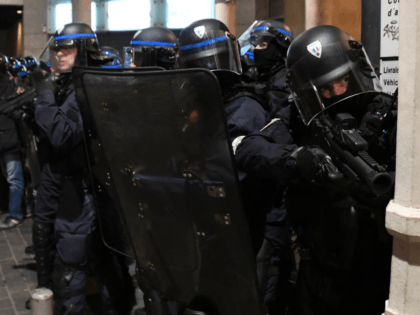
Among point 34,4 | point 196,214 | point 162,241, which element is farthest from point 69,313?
point 34,4

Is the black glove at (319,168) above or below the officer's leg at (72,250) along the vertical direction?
above

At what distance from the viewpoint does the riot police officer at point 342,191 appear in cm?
196

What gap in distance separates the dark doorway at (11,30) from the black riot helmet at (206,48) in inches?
715

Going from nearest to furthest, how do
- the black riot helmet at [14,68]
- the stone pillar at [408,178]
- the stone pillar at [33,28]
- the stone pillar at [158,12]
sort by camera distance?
the stone pillar at [408,178], the black riot helmet at [14,68], the stone pillar at [33,28], the stone pillar at [158,12]

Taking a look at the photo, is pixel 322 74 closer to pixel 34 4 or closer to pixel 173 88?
pixel 173 88

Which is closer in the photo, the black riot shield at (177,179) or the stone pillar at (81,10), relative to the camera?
the black riot shield at (177,179)

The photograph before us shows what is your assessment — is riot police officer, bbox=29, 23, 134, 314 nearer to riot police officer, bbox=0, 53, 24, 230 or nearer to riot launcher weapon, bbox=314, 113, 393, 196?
riot launcher weapon, bbox=314, 113, 393, 196

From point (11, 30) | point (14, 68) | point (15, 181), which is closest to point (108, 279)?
Answer: point (15, 181)

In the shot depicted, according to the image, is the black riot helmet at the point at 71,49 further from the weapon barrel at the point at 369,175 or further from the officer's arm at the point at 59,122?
the weapon barrel at the point at 369,175

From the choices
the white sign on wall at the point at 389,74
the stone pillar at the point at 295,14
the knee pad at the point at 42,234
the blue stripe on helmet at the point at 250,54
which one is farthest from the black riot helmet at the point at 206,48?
the stone pillar at the point at 295,14

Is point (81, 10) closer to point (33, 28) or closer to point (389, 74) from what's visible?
point (33, 28)

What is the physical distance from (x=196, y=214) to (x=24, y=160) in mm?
5169

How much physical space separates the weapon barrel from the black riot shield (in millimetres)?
357

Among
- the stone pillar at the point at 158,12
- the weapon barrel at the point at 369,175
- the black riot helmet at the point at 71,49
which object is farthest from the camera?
the stone pillar at the point at 158,12
